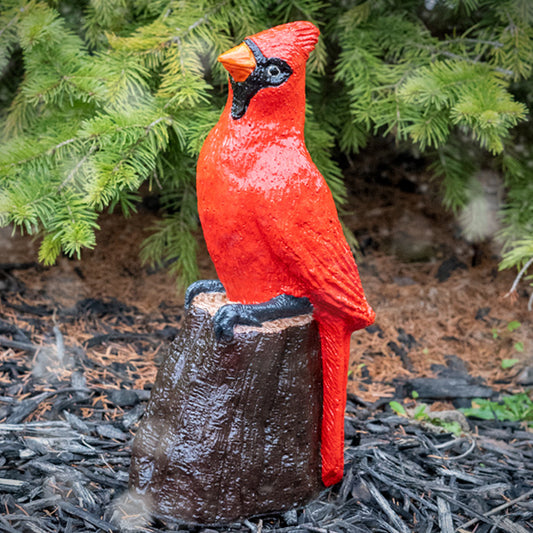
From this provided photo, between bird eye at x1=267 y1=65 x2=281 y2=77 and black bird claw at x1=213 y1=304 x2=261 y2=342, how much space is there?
81 cm

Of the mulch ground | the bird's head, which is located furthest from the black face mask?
the mulch ground

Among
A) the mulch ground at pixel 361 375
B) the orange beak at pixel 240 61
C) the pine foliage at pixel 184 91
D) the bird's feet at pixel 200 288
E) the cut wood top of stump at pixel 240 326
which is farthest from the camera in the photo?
the pine foliage at pixel 184 91

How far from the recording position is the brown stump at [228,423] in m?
2.21

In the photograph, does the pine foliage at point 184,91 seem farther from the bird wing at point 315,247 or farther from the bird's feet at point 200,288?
the bird wing at point 315,247

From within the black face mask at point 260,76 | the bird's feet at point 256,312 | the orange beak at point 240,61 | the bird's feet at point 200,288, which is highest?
the orange beak at point 240,61

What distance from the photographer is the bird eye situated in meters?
2.09

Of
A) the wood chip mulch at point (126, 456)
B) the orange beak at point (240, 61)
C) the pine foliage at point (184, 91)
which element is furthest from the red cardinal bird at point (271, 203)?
the wood chip mulch at point (126, 456)

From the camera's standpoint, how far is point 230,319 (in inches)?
84.1

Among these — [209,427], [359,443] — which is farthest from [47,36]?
[359,443]

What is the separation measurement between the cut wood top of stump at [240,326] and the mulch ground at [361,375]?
72cm

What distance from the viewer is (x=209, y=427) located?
221 centimetres

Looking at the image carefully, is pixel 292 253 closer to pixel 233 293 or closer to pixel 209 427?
pixel 233 293

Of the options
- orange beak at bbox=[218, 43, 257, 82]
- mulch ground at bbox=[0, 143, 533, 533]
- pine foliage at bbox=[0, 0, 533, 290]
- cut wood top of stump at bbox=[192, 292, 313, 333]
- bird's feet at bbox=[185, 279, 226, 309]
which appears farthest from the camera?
pine foliage at bbox=[0, 0, 533, 290]

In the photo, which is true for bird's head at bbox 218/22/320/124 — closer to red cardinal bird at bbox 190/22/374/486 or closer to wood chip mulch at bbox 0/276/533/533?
red cardinal bird at bbox 190/22/374/486
